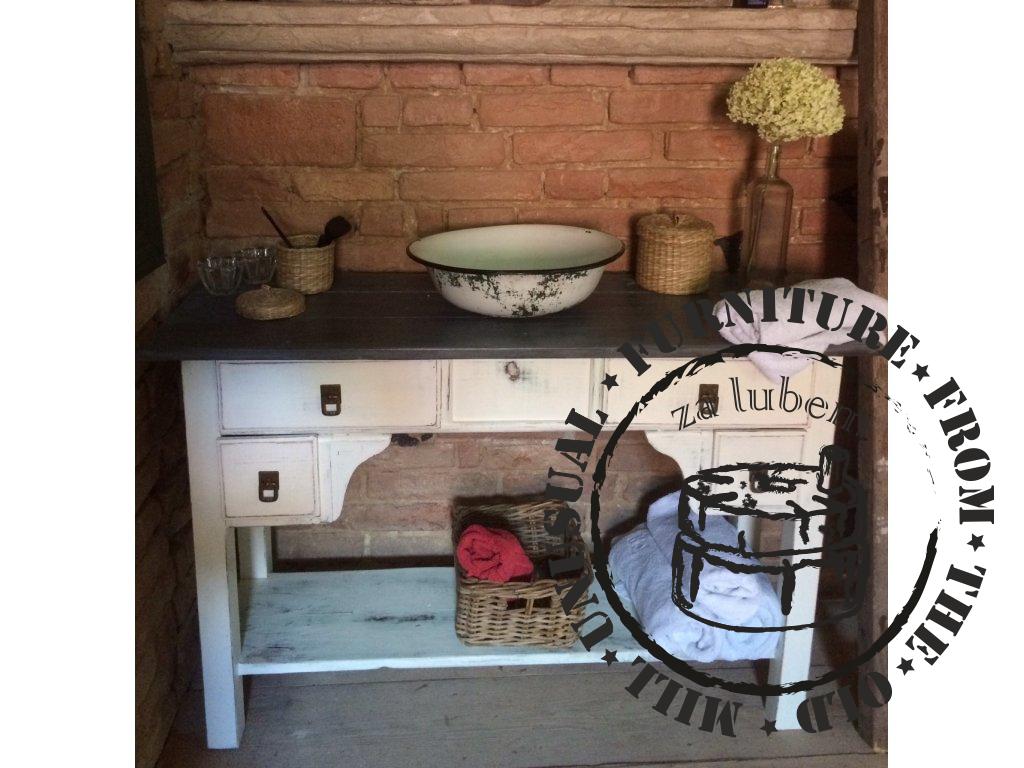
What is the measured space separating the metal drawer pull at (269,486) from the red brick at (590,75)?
3.40 ft

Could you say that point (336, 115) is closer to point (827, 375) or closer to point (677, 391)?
point (677, 391)

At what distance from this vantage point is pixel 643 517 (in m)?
2.39

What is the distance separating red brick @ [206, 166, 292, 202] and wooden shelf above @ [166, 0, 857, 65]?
235 mm

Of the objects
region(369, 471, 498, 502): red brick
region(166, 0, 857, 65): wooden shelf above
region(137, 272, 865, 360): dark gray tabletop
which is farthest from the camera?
region(369, 471, 498, 502): red brick

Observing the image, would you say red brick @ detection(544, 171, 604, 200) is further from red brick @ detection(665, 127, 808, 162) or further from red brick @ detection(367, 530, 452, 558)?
red brick @ detection(367, 530, 452, 558)

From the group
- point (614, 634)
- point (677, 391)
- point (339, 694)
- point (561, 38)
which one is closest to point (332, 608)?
point (339, 694)

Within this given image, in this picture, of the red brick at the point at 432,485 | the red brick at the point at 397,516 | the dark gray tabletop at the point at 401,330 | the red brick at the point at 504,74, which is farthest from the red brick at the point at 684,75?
the red brick at the point at 397,516

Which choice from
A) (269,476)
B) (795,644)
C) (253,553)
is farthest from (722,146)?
(253,553)

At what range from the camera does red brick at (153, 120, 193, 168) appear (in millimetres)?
1735

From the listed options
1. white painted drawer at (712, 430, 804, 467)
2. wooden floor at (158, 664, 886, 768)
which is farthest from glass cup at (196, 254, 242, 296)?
white painted drawer at (712, 430, 804, 467)

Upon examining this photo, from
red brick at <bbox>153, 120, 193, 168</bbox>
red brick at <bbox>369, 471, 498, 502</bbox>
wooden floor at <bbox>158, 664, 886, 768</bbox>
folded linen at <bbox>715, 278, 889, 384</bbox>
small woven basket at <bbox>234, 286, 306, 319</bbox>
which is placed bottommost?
wooden floor at <bbox>158, 664, 886, 768</bbox>

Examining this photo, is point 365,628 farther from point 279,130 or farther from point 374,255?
point 279,130

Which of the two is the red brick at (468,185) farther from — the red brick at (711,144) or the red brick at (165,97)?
the red brick at (165,97)

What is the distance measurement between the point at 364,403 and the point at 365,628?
61 centimetres
